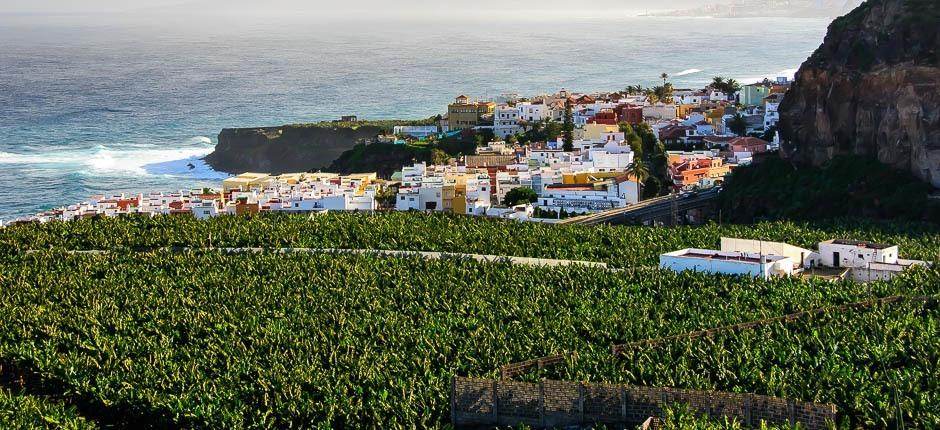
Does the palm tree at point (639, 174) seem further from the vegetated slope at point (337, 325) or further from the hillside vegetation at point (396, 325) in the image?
the vegetated slope at point (337, 325)

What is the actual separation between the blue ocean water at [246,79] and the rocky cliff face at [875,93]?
79.7ft

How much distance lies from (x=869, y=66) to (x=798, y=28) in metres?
134

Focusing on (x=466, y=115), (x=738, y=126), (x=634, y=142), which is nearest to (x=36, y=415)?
(x=634, y=142)

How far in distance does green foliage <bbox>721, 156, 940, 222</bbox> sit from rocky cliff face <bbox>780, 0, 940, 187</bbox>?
0.47 m

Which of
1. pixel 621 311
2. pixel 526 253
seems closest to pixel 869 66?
pixel 526 253

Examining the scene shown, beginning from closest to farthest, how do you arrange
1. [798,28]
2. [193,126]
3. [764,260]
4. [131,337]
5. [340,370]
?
[340,370]
[131,337]
[764,260]
[193,126]
[798,28]

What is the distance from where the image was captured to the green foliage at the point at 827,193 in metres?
36.2

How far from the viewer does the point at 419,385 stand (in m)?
19.4

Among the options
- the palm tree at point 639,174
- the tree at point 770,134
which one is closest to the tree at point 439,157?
the palm tree at point 639,174

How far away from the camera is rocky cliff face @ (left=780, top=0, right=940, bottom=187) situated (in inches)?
1451

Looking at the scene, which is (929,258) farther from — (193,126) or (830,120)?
(193,126)

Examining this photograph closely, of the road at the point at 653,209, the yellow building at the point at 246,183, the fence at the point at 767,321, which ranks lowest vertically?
the road at the point at 653,209

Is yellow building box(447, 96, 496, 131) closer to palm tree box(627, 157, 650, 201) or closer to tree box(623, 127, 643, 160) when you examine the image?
tree box(623, 127, 643, 160)

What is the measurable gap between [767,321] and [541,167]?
2238cm
